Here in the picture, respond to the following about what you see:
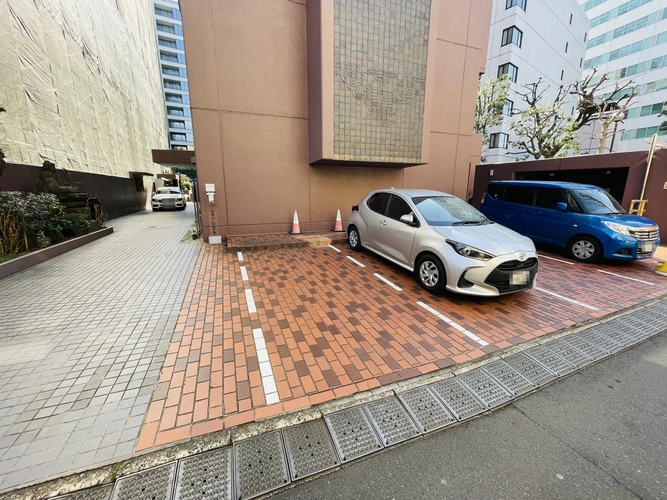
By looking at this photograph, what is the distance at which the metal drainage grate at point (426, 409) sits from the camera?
2154 millimetres

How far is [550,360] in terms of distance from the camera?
2.93 metres

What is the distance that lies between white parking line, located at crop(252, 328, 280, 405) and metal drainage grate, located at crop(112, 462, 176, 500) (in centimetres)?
76

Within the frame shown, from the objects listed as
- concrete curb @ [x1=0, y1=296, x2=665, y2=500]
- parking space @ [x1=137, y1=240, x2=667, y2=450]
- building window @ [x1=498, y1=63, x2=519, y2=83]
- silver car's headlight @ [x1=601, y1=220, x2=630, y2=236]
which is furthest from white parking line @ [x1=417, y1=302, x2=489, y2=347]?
building window @ [x1=498, y1=63, x2=519, y2=83]

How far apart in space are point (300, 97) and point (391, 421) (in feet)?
27.0

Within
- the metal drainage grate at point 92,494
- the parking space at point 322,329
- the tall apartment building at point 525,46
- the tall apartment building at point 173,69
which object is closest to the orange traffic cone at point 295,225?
the parking space at point 322,329

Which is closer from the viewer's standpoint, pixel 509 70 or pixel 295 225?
pixel 295 225

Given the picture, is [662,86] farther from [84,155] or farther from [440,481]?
[84,155]

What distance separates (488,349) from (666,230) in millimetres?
9789

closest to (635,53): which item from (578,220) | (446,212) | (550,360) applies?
(578,220)

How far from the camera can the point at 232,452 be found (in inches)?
74.2

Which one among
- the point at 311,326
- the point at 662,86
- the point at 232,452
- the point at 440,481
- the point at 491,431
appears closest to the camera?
the point at 440,481

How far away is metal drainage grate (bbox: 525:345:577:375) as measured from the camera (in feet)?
9.20

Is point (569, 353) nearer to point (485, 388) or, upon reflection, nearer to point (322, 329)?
point (485, 388)

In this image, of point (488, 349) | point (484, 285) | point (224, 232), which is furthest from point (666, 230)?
point (224, 232)
